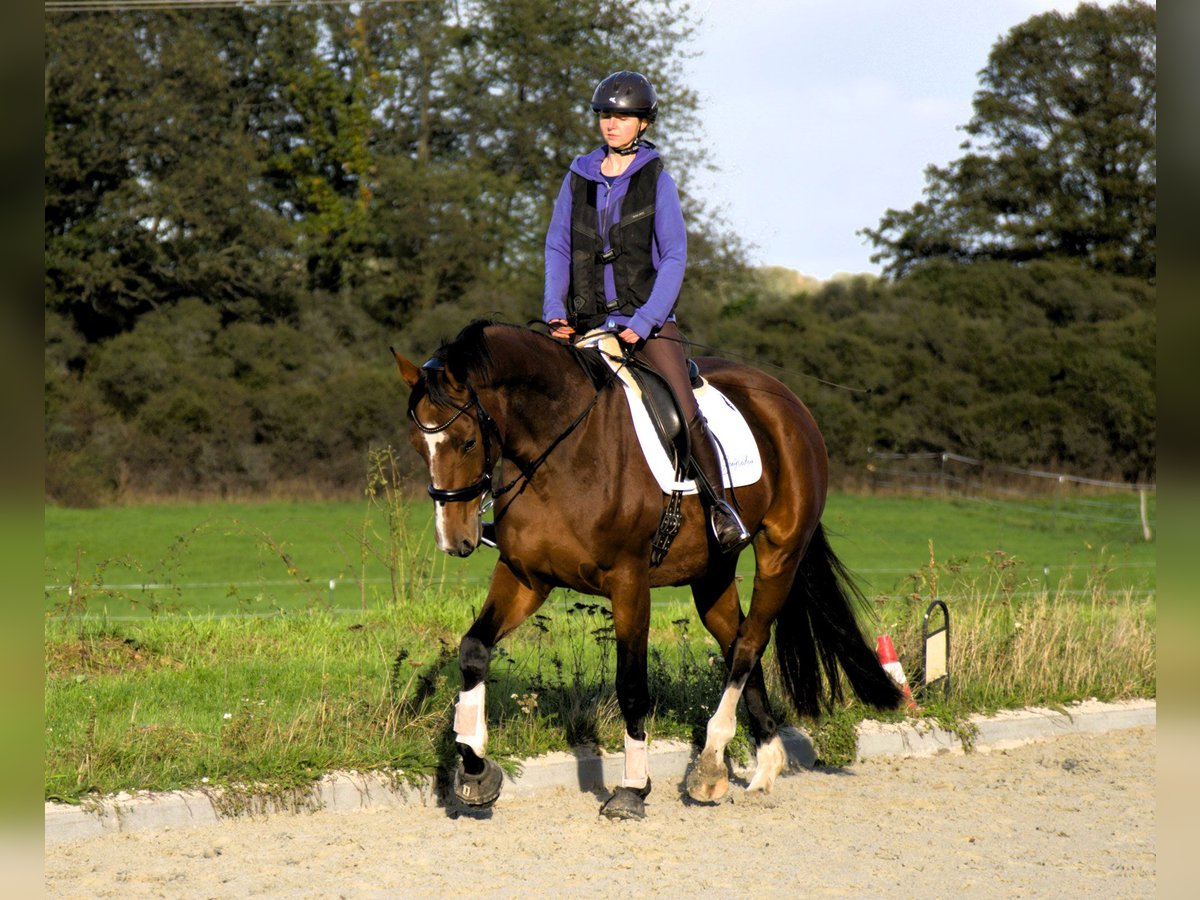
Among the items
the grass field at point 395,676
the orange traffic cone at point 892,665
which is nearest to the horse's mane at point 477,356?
the grass field at point 395,676

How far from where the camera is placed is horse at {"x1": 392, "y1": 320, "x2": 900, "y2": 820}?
555 cm

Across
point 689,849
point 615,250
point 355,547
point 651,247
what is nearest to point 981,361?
point 355,547

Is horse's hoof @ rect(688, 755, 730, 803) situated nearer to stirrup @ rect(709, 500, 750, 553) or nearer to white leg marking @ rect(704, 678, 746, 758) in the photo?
white leg marking @ rect(704, 678, 746, 758)

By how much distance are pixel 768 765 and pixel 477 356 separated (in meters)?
2.74

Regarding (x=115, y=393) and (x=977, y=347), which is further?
(x=977, y=347)

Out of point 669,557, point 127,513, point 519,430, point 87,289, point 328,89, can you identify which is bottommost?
point 127,513

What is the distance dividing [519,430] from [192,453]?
2525 cm

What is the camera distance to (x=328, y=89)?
1384 inches

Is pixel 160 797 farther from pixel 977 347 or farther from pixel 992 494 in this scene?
pixel 977 347

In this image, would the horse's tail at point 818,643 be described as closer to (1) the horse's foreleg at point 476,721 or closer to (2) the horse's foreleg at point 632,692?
Result: (2) the horse's foreleg at point 632,692

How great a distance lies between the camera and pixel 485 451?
562 cm

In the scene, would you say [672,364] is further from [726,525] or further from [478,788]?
[478,788]
